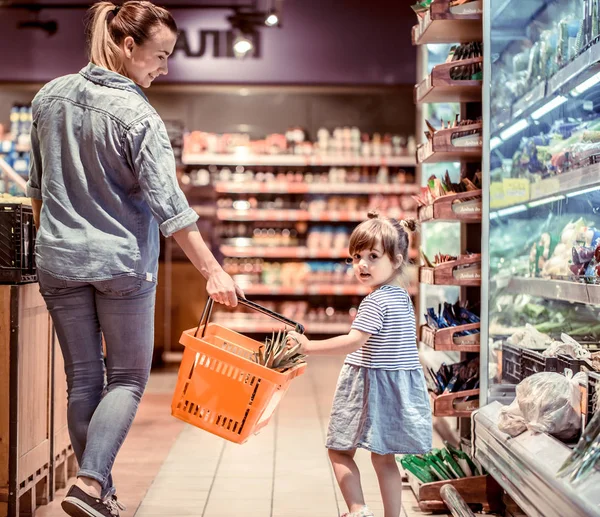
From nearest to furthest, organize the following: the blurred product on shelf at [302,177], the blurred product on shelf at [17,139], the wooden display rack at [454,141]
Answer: the wooden display rack at [454,141], the blurred product on shelf at [17,139], the blurred product on shelf at [302,177]

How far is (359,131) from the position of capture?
9.51 m

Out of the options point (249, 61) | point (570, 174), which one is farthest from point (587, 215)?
point (249, 61)

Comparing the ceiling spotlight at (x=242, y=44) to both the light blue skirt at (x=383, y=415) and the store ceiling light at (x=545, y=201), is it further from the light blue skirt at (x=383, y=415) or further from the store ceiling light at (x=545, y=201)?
the light blue skirt at (x=383, y=415)

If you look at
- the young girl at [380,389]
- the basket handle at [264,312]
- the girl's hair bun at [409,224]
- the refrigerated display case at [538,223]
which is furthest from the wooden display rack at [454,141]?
the basket handle at [264,312]

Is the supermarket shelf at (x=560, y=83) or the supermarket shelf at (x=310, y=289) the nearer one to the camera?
the supermarket shelf at (x=560, y=83)

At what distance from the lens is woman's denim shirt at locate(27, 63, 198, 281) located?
2.46 m

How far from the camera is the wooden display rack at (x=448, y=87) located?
351 cm

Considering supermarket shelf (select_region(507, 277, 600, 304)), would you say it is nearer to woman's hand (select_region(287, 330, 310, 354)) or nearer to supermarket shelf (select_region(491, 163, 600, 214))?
supermarket shelf (select_region(491, 163, 600, 214))

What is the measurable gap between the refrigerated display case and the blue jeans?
1.24 metres

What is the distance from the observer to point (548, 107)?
11.6 ft

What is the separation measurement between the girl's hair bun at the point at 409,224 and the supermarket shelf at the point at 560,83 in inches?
30.9

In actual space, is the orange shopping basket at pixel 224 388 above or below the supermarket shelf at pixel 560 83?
below

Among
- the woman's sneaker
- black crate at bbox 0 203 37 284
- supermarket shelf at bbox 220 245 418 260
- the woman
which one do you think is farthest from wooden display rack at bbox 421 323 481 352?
supermarket shelf at bbox 220 245 418 260

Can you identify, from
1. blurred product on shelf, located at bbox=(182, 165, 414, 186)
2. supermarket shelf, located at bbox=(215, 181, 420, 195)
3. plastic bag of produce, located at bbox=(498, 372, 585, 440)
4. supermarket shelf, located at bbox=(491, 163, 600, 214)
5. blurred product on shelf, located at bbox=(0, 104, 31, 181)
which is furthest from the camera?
blurred product on shelf, located at bbox=(182, 165, 414, 186)
